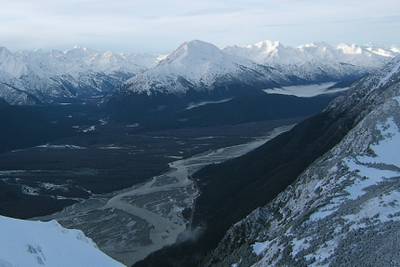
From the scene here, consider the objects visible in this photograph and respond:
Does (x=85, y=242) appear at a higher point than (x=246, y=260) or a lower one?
higher

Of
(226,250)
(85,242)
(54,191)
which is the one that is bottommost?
(54,191)

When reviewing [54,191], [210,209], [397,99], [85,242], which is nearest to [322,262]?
[85,242]

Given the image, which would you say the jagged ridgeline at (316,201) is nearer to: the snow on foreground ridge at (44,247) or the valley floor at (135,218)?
the valley floor at (135,218)

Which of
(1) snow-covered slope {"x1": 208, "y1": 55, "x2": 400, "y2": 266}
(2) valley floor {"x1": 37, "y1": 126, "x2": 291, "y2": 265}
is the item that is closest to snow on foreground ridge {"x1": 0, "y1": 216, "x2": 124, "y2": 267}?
(1) snow-covered slope {"x1": 208, "y1": 55, "x2": 400, "y2": 266}

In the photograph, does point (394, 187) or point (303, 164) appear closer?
point (394, 187)

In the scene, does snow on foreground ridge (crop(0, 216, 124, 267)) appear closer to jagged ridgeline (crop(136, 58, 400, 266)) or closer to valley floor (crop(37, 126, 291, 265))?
jagged ridgeline (crop(136, 58, 400, 266))

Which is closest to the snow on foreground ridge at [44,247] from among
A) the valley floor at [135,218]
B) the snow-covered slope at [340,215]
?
the snow-covered slope at [340,215]

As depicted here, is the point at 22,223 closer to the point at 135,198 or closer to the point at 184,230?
the point at 184,230
